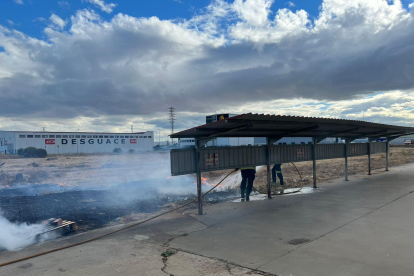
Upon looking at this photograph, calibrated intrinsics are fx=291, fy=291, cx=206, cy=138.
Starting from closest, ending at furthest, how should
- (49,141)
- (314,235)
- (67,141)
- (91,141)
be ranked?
1. (314,235)
2. (49,141)
3. (67,141)
4. (91,141)

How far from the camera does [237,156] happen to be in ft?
31.6

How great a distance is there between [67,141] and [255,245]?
62385mm

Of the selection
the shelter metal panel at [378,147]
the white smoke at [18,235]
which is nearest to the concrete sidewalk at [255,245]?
the white smoke at [18,235]

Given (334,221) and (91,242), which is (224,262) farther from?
(334,221)

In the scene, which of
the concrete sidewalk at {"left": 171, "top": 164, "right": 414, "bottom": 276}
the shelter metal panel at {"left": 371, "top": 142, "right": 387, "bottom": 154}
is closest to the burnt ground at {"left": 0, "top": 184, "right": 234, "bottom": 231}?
the concrete sidewalk at {"left": 171, "top": 164, "right": 414, "bottom": 276}

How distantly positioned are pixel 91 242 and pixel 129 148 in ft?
211

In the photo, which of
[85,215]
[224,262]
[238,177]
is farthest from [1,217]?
[238,177]

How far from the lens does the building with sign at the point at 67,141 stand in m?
57.4

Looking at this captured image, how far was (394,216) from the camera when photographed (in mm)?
7613

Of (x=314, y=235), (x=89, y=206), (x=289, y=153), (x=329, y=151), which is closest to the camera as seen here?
(x=314, y=235)

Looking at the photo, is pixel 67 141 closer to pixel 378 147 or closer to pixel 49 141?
pixel 49 141

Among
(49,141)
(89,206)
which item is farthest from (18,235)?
(49,141)

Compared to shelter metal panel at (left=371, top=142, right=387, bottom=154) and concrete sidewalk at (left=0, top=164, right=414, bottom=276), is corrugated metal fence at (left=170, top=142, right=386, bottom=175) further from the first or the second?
shelter metal panel at (left=371, top=142, right=387, bottom=154)

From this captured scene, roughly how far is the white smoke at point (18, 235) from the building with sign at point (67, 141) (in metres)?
56.7
